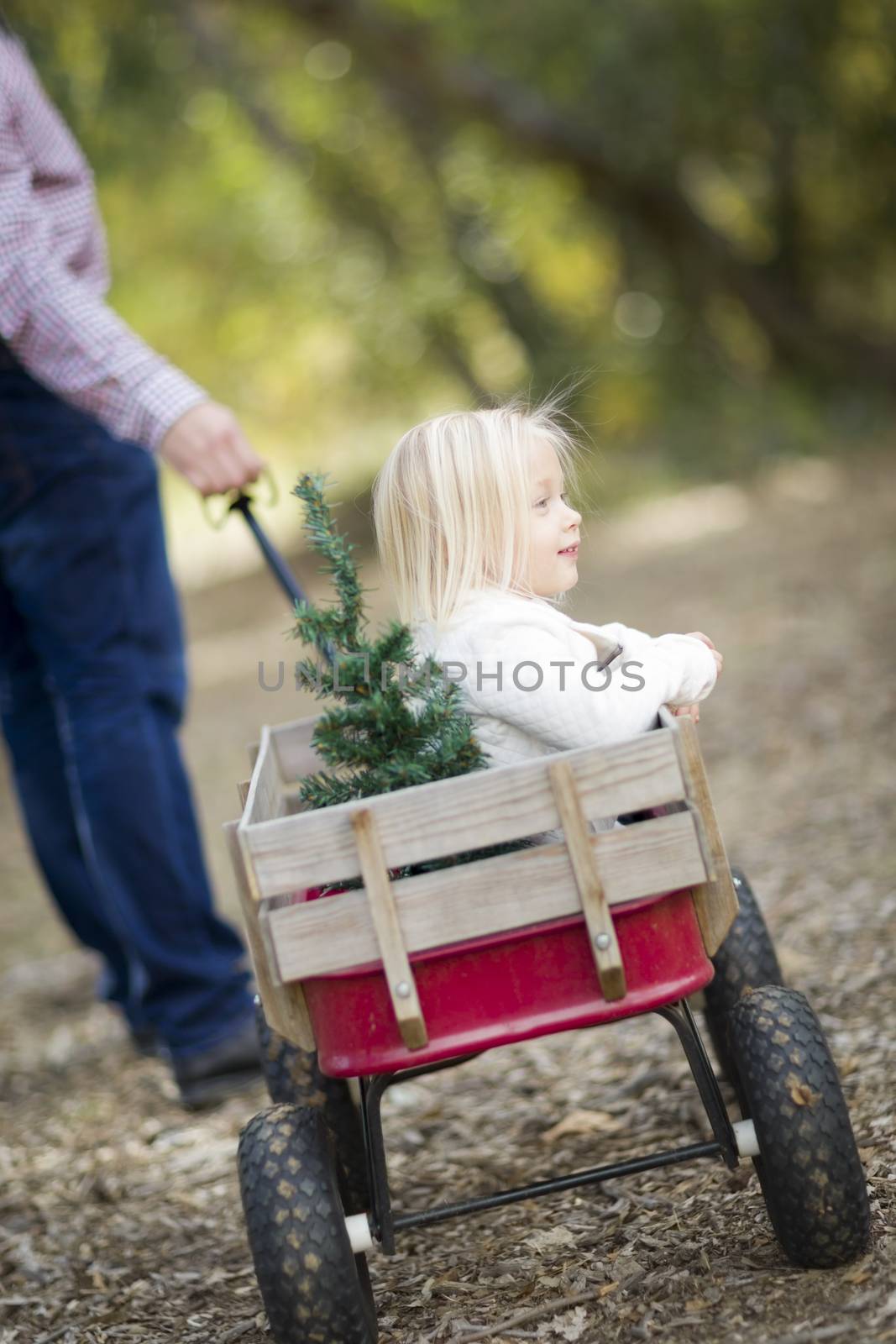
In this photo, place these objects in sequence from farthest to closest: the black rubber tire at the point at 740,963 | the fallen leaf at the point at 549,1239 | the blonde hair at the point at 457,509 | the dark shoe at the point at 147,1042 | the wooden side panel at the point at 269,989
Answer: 1. the dark shoe at the point at 147,1042
2. the black rubber tire at the point at 740,963
3. the fallen leaf at the point at 549,1239
4. the blonde hair at the point at 457,509
5. the wooden side panel at the point at 269,989

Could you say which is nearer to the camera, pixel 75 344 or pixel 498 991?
pixel 498 991

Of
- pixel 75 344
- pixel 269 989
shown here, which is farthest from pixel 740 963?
pixel 75 344

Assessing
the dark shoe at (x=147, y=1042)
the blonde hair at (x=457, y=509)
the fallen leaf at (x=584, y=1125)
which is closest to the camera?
the blonde hair at (x=457, y=509)

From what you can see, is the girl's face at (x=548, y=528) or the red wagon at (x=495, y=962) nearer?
the red wagon at (x=495, y=962)

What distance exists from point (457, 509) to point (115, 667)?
1.26 metres

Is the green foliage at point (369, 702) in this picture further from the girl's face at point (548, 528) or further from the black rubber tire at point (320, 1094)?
the black rubber tire at point (320, 1094)

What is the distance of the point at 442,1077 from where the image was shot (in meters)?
3.13

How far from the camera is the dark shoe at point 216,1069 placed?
3.14 meters

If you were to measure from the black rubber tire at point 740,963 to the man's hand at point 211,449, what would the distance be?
3.84 ft

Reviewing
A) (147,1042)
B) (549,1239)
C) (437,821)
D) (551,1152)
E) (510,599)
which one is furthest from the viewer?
(147,1042)

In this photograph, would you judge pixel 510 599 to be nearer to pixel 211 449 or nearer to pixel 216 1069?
pixel 211 449

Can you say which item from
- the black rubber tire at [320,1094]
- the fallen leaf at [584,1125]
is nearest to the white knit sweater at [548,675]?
the black rubber tire at [320,1094]

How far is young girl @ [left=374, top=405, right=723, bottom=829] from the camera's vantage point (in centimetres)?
203

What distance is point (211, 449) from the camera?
2.68 metres
